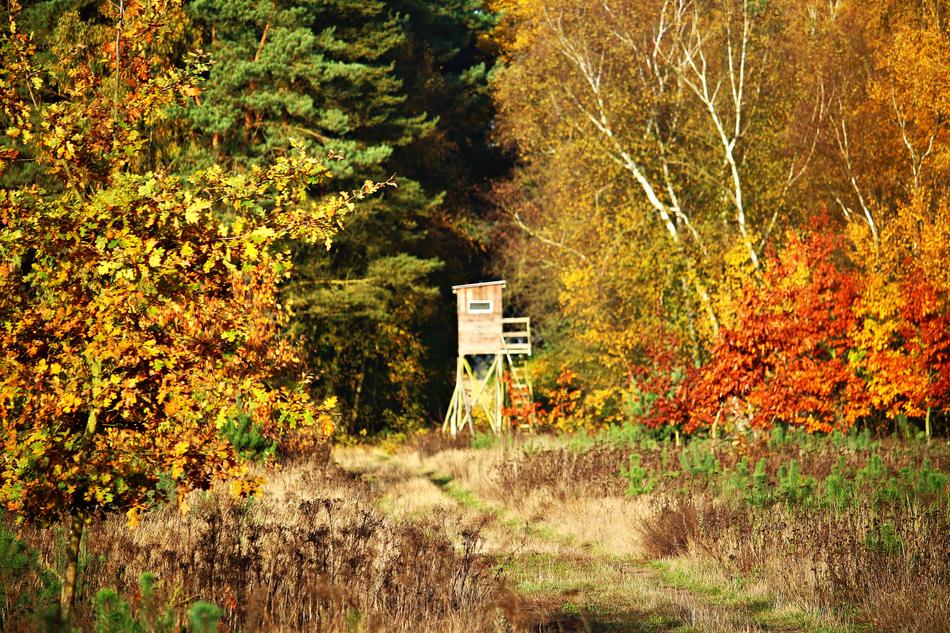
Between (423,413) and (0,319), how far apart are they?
2352cm

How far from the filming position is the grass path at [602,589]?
25.0 feet

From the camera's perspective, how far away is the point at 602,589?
904 centimetres

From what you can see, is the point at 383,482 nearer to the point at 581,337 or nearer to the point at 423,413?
the point at 581,337

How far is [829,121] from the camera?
2302 cm

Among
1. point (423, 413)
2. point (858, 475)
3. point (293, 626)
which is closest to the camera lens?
point (293, 626)

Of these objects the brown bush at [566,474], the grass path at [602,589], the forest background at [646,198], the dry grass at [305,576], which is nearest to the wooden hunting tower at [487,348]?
the forest background at [646,198]

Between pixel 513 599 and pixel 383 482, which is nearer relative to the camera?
pixel 513 599

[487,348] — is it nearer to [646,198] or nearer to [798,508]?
[646,198]

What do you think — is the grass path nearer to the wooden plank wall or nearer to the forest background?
the forest background

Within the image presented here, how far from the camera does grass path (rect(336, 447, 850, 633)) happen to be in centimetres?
761

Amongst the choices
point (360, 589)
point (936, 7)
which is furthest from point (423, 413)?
point (360, 589)

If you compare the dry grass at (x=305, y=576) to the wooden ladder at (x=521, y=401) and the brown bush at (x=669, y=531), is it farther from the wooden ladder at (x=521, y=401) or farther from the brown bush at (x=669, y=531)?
the wooden ladder at (x=521, y=401)

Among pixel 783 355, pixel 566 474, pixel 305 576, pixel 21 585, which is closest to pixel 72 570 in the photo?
pixel 21 585

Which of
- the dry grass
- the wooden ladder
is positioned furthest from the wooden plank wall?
the dry grass
